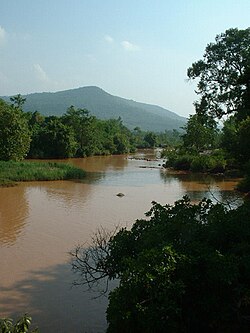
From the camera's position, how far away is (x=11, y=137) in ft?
120

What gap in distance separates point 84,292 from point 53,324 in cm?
163

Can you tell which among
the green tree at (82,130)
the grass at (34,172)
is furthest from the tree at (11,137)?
the green tree at (82,130)

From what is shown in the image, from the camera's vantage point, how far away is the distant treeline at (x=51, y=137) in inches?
1457

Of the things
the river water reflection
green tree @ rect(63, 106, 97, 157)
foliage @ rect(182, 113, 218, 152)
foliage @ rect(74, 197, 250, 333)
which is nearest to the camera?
foliage @ rect(74, 197, 250, 333)

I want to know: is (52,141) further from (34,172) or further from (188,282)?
(188,282)

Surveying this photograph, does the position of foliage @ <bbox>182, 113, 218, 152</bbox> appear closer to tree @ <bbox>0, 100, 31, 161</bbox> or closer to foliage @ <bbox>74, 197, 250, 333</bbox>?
tree @ <bbox>0, 100, 31, 161</bbox>

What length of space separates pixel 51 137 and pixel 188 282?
48438 millimetres

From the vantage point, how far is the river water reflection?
8.50 metres

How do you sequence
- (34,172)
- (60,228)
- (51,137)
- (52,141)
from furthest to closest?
(52,141), (51,137), (34,172), (60,228)

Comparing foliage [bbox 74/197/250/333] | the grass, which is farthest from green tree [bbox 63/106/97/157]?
foliage [bbox 74/197/250/333]

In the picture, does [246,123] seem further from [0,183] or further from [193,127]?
[193,127]

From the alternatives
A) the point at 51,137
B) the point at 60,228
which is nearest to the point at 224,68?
the point at 60,228

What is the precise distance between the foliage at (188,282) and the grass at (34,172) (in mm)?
21246

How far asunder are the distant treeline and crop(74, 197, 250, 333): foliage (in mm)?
31503
